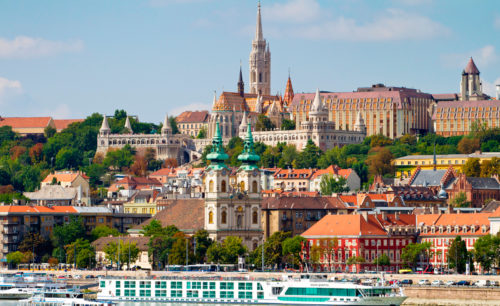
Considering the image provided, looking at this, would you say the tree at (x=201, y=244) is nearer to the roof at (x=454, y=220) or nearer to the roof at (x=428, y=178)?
the roof at (x=454, y=220)

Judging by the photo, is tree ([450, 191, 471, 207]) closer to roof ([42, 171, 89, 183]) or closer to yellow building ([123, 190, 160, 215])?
yellow building ([123, 190, 160, 215])

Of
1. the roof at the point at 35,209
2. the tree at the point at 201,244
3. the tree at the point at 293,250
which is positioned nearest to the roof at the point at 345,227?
the tree at the point at 293,250

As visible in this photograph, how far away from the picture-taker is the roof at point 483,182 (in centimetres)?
16138

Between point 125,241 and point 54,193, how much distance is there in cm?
5121

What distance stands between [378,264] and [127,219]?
3781 centimetres

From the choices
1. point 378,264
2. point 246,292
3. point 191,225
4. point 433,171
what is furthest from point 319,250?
point 433,171

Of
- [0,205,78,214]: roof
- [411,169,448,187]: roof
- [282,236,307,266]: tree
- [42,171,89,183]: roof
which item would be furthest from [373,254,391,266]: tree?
[42,171,89,183]: roof

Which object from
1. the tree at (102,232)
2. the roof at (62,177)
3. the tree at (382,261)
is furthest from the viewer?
the roof at (62,177)

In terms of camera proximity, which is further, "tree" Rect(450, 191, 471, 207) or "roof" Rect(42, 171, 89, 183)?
"roof" Rect(42, 171, 89, 183)

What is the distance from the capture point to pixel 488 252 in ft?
349

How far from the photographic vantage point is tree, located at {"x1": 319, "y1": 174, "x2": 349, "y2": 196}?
166 meters

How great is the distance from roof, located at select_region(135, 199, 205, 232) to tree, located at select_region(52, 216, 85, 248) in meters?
5.38

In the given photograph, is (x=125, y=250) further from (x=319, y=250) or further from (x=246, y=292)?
(x=246, y=292)

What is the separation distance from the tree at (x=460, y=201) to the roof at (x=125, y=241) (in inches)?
1716
